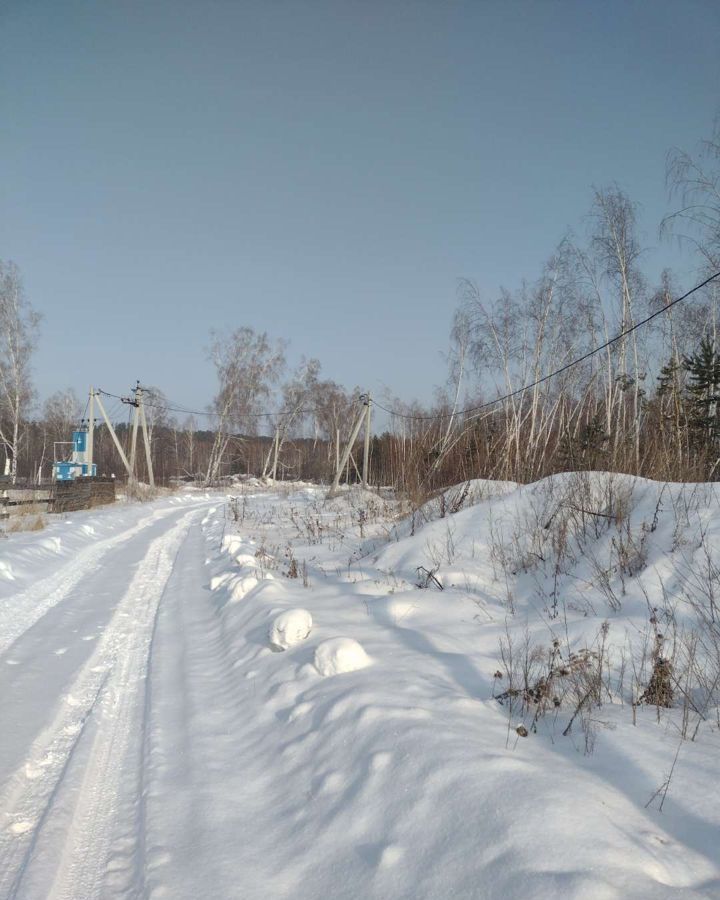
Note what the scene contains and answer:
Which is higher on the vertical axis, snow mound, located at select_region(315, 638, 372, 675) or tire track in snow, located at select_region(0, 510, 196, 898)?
snow mound, located at select_region(315, 638, 372, 675)

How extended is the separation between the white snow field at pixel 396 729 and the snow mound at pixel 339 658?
1cm

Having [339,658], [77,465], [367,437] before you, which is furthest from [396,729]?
[77,465]

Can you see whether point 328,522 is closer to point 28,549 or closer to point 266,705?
point 28,549

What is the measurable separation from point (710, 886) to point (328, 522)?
11.5 meters

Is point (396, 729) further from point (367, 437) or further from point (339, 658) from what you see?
point (367, 437)

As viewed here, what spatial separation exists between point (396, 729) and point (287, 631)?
5.52 feet

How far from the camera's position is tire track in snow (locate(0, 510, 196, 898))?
196 centimetres

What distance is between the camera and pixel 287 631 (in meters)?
4.04

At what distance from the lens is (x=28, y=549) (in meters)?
8.38

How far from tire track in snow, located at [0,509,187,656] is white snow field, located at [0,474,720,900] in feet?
0.19

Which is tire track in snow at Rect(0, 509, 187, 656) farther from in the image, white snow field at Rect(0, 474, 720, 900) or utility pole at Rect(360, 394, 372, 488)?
utility pole at Rect(360, 394, 372, 488)

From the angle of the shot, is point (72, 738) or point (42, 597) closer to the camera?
point (72, 738)

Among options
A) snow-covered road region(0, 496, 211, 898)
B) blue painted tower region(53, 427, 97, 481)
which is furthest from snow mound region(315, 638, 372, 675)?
blue painted tower region(53, 427, 97, 481)

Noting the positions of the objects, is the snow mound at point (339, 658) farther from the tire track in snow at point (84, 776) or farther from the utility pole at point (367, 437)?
the utility pole at point (367, 437)
